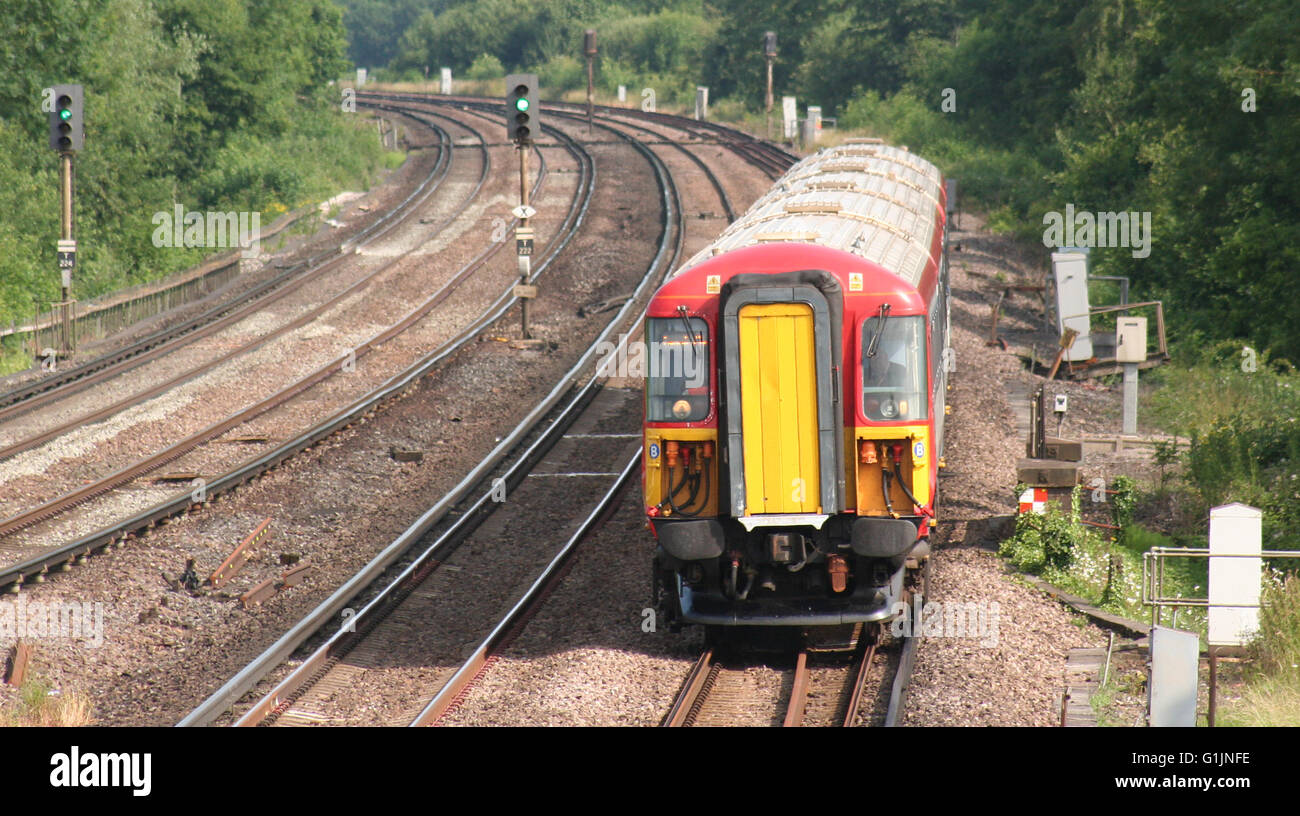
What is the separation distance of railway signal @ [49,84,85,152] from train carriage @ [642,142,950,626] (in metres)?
17.2

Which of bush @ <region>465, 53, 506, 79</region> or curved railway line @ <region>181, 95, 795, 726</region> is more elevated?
bush @ <region>465, 53, 506, 79</region>

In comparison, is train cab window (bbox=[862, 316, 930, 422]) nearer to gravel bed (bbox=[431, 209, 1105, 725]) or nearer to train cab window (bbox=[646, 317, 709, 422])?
train cab window (bbox=[646, 317, 709, 422])

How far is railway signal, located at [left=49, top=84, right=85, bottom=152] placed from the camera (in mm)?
24422

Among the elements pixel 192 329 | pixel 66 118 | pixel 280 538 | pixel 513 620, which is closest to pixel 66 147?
pixel 66 118

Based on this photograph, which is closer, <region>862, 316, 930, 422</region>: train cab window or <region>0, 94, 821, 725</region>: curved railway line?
<region>862, 316, 930, 422</region>: train cab window

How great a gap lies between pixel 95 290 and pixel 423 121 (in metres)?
26.6

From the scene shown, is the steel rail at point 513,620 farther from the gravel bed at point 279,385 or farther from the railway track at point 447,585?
the gravel bed at point 279,385

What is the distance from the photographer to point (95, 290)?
31.0 metres

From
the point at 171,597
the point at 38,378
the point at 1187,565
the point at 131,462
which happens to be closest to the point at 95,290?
the point at 38,378

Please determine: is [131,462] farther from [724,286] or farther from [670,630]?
[724,286]

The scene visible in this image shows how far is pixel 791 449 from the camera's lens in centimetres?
1128

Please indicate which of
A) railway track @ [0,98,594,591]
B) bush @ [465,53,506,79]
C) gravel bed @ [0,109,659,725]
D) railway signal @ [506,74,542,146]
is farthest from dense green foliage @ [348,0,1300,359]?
railway track @ [0,98,594,591]

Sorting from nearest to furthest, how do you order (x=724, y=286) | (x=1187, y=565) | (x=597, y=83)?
(x=724, y=286)
(x=1187, y=565)
(x=597, y=83)

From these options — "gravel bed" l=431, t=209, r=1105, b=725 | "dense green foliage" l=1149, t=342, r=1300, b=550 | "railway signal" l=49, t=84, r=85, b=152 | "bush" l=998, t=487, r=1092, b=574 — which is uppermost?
"railway signal" l=49, t=84, r=85, b=152
